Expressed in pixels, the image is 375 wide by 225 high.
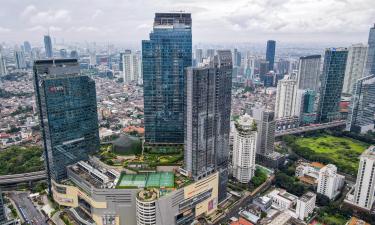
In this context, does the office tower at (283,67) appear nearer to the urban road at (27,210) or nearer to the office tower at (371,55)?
the office tower at (371,55)

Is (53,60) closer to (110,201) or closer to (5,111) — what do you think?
(110,201)

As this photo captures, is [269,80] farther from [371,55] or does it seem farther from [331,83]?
[331,83]

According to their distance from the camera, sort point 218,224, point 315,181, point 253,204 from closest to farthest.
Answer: point 218,224
point 253,204
point 315,181

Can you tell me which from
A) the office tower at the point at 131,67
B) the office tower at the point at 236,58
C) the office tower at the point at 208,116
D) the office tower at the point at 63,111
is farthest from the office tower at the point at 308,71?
the office tower at the point at 63,111

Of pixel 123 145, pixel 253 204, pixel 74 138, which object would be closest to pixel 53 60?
pixel 74 138

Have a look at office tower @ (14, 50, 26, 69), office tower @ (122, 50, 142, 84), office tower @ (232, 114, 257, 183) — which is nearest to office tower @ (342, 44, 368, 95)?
office tower @ (232, 114, 257, 183)

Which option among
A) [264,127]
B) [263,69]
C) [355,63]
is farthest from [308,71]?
[264,127]
